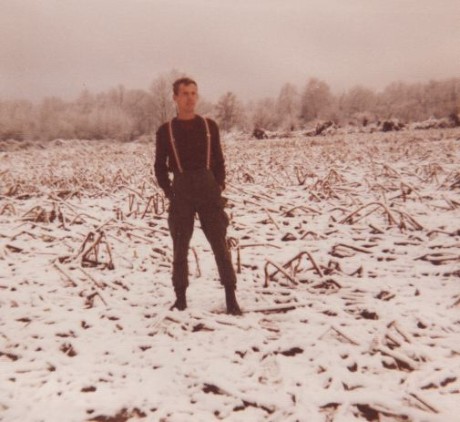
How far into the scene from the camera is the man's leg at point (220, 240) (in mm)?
3453

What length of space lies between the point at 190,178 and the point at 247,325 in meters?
1.29

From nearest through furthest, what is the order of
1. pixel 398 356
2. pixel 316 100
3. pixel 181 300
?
pixel 398 356 < pixel 181 300 < pixel 316 100

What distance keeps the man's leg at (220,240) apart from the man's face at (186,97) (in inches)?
32.4

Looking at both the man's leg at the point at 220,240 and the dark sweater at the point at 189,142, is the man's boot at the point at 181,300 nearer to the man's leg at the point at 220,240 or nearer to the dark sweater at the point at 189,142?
the man's leg at the point at 220,240

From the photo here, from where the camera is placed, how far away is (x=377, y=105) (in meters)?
86.2

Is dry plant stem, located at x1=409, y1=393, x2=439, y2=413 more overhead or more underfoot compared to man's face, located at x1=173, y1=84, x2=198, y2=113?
more underfoot

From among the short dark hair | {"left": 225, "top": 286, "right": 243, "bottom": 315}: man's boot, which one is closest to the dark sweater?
the short dark hair

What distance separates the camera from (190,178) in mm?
3346

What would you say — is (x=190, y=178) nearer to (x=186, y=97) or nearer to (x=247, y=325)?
(x=186, y=97)

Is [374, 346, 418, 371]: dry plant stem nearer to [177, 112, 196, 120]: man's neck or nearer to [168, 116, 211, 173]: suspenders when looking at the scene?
[168, 116, 211, 173]: suspenders

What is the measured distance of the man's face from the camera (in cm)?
328

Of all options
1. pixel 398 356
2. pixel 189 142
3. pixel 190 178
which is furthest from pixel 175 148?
pixel 398 356

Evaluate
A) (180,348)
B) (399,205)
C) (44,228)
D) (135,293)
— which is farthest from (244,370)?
(399,205)

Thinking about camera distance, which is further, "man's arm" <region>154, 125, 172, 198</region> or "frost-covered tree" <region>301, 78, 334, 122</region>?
"frost-covered tree" <region>301, 78, 334, 122</region>
